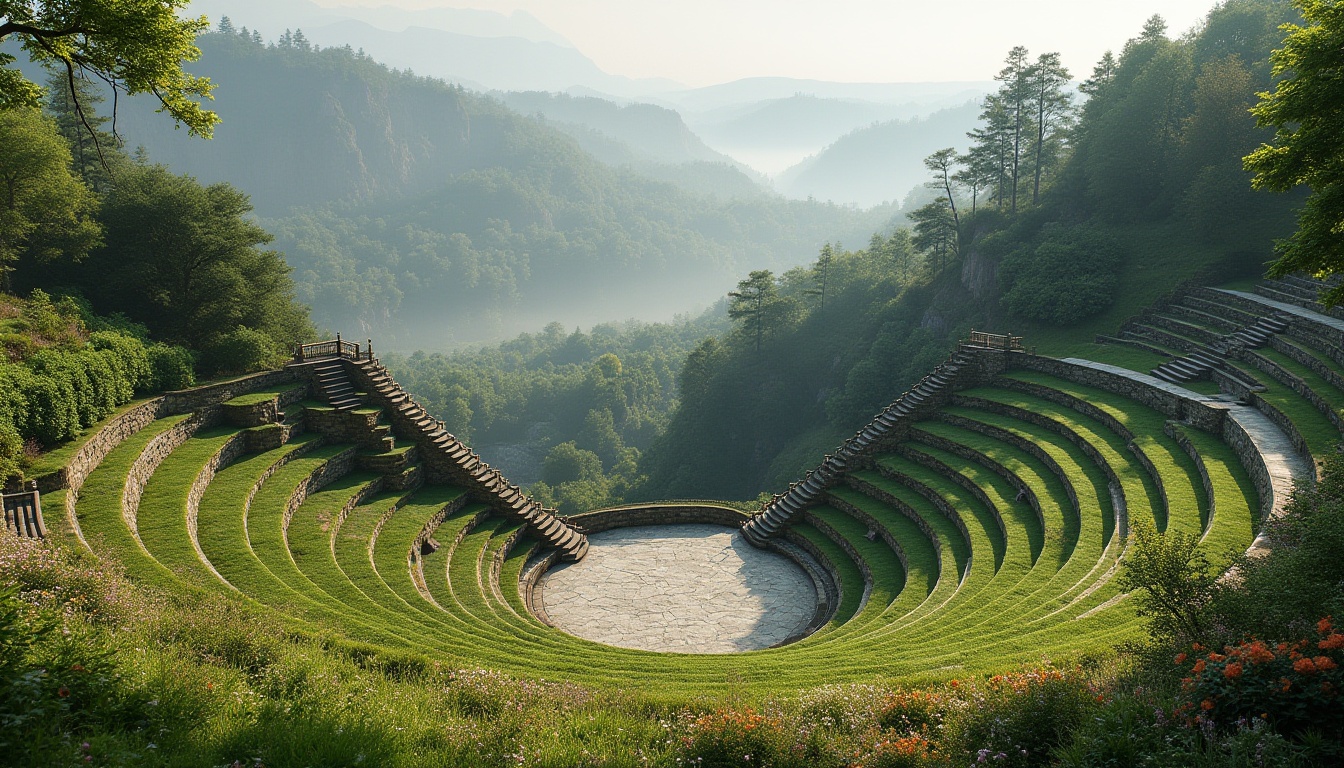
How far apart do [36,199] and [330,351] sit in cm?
1123

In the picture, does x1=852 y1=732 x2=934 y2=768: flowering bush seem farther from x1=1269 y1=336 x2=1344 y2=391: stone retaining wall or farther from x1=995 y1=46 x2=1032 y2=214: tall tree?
x1=995 y1=46 x2=1032 y2=214: tall tree

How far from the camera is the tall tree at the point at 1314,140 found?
1366 centimetres

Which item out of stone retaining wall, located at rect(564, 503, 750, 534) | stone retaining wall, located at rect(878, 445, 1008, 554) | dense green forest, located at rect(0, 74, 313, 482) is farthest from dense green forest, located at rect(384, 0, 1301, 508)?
dense green forest, located at rect(0, 74, 313, 482)

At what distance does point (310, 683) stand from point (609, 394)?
11971 centimetres

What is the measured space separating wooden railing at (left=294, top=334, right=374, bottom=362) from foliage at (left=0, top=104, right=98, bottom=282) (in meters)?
9.39

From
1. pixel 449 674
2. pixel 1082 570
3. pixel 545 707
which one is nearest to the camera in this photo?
pixel 545 707

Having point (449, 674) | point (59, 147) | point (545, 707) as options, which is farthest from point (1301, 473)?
point (59, 147)

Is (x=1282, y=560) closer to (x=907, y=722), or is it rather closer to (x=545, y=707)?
(x=907, y=722)

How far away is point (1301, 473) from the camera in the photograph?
17.7m

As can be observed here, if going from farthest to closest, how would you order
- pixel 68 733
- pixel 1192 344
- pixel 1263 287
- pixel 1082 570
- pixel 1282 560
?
pixel 1263 287 → pixel 1192 344 → pixel 1082 570 → pixel 1282 560 → pixel 68 733

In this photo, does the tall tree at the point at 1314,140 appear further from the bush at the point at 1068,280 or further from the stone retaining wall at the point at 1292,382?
the bush at the point at 1068,280

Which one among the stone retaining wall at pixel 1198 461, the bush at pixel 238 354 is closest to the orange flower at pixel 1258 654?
the stone retaining wall at pixel 1198 461

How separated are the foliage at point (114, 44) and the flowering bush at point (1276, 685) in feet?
55.2

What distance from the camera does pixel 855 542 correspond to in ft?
83.5
